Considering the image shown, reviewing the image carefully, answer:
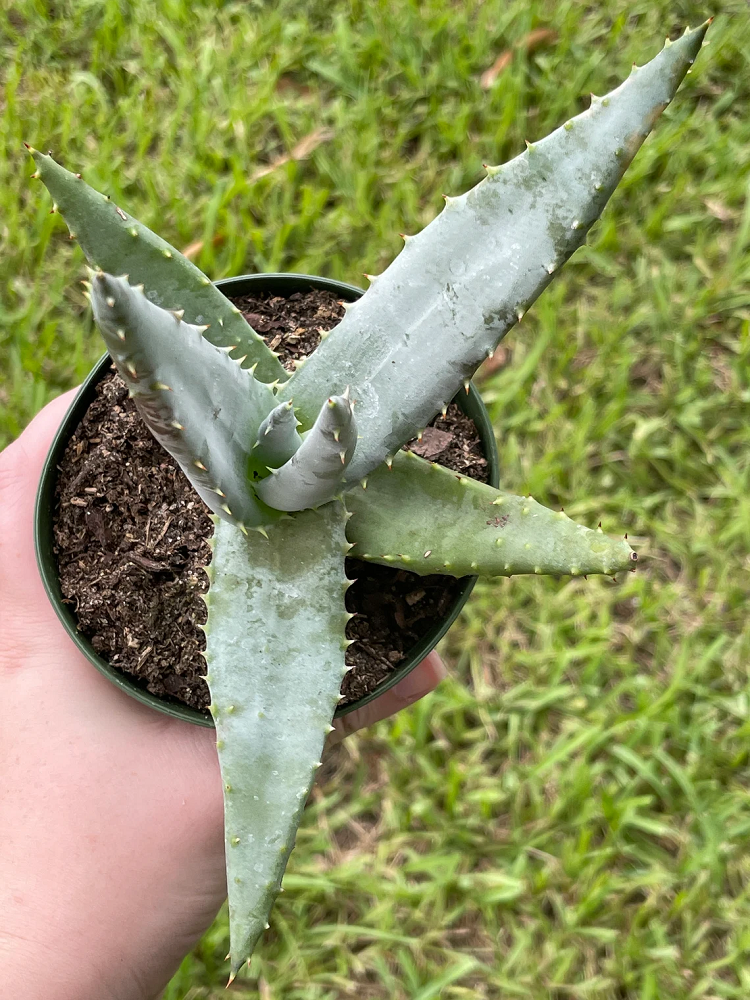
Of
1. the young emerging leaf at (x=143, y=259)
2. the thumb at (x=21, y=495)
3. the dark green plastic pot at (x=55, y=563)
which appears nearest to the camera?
the young emerging leaf at (x=143, y=259)

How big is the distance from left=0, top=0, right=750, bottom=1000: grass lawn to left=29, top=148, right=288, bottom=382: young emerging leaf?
2.97 ft

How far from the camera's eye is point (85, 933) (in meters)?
1.07

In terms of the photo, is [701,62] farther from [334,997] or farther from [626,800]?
[334,997]

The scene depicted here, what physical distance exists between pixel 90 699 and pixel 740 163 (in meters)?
1.84

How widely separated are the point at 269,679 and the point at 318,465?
0.24m

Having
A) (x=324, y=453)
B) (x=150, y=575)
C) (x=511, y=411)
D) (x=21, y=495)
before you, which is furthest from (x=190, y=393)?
(x=511, y=411)

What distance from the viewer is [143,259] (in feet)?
2.56

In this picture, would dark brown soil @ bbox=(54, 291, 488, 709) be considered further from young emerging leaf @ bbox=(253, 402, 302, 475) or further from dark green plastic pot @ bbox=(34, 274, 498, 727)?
young emerging leaf @ bbox=(253, 402, 302, 475)

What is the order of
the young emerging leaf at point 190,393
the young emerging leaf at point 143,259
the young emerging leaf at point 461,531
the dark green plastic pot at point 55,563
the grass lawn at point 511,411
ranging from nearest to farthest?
1. the young emerging leaf at point 190,393
2. the young emerging leaf at point 143,259
3. the young emerging leaf at point 461,531
4. the dark green plastic pot at point 55,563
5. the grass lawn at point 511,411

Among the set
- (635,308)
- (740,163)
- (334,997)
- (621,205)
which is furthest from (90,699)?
(740,163)

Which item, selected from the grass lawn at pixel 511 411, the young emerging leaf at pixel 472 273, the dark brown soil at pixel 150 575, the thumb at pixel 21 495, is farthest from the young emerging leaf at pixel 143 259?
the grass lawn at pixel 511 411

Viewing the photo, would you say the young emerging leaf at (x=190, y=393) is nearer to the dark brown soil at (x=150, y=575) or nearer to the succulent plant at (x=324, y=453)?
the succulent plant at (x=324, y=453)

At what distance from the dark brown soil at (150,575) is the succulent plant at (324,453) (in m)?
0.17

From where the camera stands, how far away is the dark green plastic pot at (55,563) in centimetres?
101
